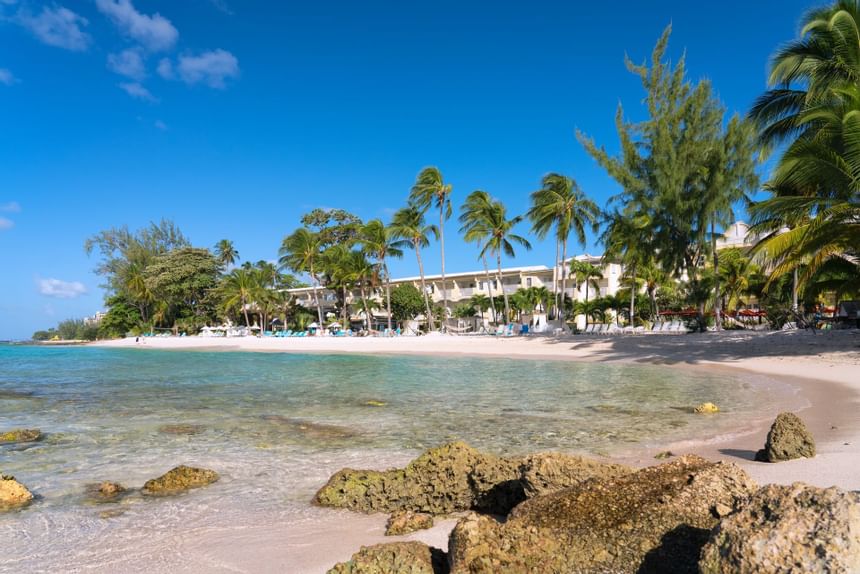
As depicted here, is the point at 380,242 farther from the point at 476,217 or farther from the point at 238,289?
the point at 238,289

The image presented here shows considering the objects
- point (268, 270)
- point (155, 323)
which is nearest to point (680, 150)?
point (268, 270)

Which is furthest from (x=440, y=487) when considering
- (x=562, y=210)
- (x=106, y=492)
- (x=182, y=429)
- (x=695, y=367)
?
(x=562, y=210)

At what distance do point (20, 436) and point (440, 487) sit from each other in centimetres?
762

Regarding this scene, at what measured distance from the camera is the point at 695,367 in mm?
19312

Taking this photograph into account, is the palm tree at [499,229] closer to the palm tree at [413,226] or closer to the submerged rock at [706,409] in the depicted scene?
the palm tree at [413,226]

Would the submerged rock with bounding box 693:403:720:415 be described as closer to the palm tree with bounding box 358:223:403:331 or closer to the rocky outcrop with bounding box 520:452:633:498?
the rocky outcrop with bounding box 520:452:633:498

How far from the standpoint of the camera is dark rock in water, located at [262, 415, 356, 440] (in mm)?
8289

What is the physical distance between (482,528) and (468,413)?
7497 millimetres

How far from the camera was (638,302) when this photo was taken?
46.5 meters

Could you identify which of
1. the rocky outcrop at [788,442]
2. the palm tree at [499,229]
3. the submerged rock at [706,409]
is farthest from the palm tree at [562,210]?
the rocky outcrop at [788,442]

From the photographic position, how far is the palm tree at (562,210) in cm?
3731

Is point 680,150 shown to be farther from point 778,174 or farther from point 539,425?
point 539,425

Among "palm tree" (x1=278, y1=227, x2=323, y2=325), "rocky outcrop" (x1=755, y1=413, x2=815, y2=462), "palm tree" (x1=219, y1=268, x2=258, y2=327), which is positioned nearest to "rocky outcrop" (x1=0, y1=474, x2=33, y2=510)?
"rocky outcrop" (x1=755, y1=413, x2=815, y2=462)

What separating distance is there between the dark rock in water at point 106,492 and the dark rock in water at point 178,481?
227 mm
